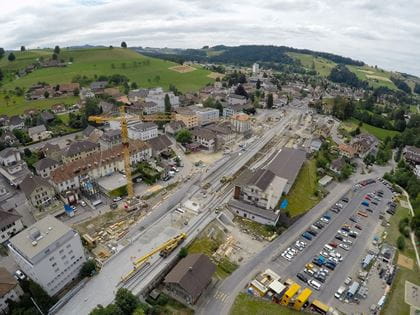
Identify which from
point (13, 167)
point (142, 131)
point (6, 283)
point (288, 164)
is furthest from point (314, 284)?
point (13, 167)

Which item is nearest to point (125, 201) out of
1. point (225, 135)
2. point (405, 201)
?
point (225, 135)

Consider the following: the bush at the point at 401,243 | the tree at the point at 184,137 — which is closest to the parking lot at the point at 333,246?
the bush at the point at 401,243

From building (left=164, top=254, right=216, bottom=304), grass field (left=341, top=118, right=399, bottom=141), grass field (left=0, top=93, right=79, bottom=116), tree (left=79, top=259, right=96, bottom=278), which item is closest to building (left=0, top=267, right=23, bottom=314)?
tree (left=79, top=259, right=96, bottom=278)

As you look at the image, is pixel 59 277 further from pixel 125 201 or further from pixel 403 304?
pixel 403 304

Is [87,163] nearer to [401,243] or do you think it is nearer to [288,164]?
[288,164]

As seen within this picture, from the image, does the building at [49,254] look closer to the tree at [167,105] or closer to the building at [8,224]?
the building at [8,224]
